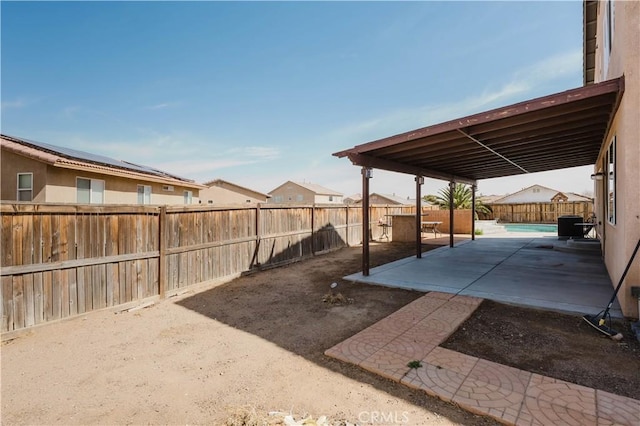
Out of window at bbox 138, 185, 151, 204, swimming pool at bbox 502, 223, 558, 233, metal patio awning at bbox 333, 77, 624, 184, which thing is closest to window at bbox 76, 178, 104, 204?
window at bbox 138, 185, 151, 204

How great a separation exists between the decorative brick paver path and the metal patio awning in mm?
3363

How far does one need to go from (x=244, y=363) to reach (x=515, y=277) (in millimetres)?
5837

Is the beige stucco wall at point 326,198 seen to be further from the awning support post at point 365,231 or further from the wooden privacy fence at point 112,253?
the awning support post at point 365,231

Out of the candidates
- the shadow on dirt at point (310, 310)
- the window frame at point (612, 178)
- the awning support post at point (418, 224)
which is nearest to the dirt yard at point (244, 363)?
the shadow on dirt at point (310, 310)

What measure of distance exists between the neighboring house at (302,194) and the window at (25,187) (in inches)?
1141

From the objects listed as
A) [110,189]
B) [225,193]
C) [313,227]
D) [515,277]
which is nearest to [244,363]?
[515,277]

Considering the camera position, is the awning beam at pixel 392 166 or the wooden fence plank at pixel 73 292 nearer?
the wooden fence plank at pixel 73 292

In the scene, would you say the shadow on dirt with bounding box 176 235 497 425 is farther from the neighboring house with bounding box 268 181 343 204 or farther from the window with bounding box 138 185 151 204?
the neighboring house with bounding box 268 181 343 204

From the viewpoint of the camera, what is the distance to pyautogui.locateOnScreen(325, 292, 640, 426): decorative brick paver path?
2.18m

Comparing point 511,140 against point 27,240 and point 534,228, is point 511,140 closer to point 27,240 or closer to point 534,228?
point 27,240

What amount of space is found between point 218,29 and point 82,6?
3.21m

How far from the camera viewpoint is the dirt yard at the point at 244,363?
94.0 inches

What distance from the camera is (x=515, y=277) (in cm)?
632

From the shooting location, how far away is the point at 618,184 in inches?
177
